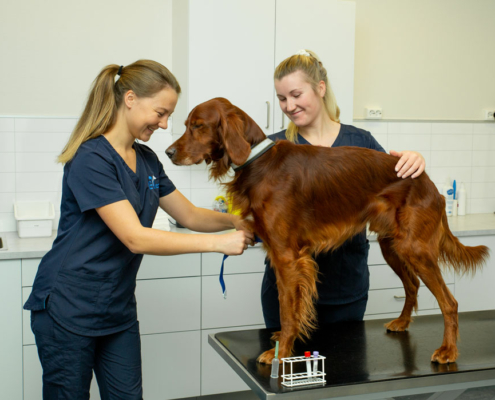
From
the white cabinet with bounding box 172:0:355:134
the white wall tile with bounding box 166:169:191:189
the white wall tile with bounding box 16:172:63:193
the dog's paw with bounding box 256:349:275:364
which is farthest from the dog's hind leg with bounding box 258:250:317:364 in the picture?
the white wall tile with bounding box 16:172:63:193

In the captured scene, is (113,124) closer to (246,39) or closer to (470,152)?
(246,39)

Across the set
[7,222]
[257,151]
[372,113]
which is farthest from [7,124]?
[372,113]

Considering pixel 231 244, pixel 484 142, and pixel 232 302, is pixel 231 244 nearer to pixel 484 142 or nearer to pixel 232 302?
pixel 232 302

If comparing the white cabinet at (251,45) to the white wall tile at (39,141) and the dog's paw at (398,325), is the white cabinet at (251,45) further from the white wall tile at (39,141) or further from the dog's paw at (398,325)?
the dog's paw at (398,325)

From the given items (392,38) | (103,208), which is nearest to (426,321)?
(103,208)

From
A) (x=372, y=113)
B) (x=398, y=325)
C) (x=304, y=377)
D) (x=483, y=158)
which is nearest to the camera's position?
(x=304, y=377)

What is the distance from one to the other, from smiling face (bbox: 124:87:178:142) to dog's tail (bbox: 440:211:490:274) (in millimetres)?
1031

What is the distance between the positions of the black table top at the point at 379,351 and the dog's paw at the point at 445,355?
0.06 ft

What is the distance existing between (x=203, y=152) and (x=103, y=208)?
1.19 ft

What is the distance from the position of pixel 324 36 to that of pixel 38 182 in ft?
6.49

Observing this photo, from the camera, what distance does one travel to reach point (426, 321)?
2.17 meters

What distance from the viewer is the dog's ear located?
1.69 m

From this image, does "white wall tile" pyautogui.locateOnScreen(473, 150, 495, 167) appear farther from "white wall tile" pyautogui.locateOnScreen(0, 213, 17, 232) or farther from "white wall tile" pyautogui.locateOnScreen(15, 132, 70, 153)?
"white wall tile" pyautogui.locateOnScreen(0, 213, 17, 232)

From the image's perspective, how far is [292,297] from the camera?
5.60 feet
